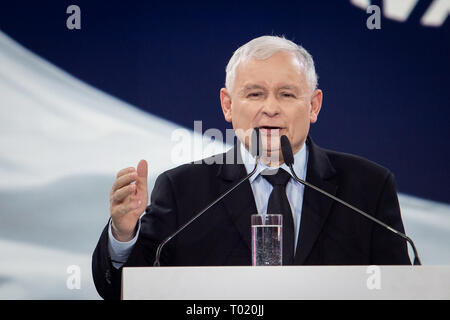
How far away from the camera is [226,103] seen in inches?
107

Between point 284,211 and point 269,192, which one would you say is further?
point 269,192

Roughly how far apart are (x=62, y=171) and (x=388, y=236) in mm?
1452

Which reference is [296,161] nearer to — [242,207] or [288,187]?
[288,187]

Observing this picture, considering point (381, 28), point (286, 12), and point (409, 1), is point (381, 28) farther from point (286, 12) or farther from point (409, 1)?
point (286, 12)

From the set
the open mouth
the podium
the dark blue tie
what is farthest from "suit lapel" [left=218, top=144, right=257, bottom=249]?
the podium

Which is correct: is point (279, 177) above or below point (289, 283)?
above

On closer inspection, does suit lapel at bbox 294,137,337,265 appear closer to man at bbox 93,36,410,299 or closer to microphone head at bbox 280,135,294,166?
man at bbox 93,36,410,299

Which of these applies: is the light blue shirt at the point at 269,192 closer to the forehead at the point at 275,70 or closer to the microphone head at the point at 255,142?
the microphone head at the point at 255,142

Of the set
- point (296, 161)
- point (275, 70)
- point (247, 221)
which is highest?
point (275, 70)

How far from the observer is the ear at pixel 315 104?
8.94ft

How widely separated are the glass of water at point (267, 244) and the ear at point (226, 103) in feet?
2.63

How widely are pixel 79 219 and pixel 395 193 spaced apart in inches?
54.6

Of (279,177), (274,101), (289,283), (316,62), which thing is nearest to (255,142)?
(279,177)

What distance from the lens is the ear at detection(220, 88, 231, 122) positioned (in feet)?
8.91
